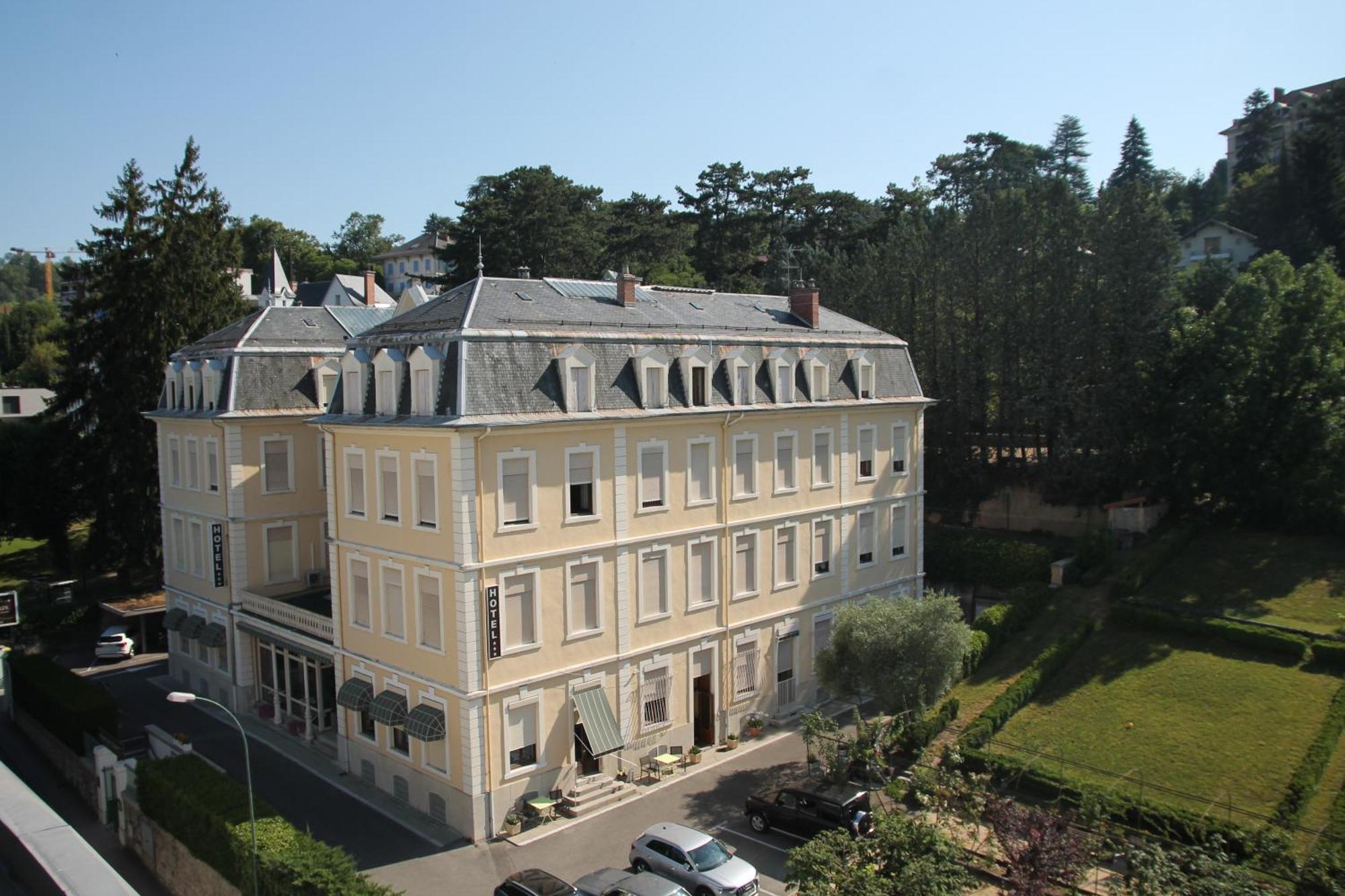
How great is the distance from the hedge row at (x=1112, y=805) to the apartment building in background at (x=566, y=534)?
27.3ft

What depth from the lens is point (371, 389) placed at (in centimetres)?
2842

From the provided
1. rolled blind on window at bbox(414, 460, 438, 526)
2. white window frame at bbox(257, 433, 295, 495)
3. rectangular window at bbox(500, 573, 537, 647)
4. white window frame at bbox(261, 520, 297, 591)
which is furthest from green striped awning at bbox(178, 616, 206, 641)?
rectangular window at bbox(500, 573, 537, 647)

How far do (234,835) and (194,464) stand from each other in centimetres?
1944

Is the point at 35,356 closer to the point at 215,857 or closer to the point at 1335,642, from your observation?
the point at 215,857

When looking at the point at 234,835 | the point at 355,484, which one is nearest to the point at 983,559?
the point at 355,484

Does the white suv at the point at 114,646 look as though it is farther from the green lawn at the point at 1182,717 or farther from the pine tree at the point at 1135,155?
the pine tree at the point at 1135,155

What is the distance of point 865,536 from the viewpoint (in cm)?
3716

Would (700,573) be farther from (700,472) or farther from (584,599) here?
(584,599)

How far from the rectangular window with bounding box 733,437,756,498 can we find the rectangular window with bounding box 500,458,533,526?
811cm

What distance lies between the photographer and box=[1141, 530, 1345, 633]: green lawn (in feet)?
116

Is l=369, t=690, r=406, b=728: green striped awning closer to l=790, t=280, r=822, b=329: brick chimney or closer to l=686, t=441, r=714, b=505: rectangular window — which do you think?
l=686, t=441, r=714, b=505: rectangular window

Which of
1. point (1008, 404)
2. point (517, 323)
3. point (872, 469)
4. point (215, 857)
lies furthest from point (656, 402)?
point (1008, 404)

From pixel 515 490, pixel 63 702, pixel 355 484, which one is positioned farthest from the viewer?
pixel 63 702

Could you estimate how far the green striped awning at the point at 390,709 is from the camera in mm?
26938
